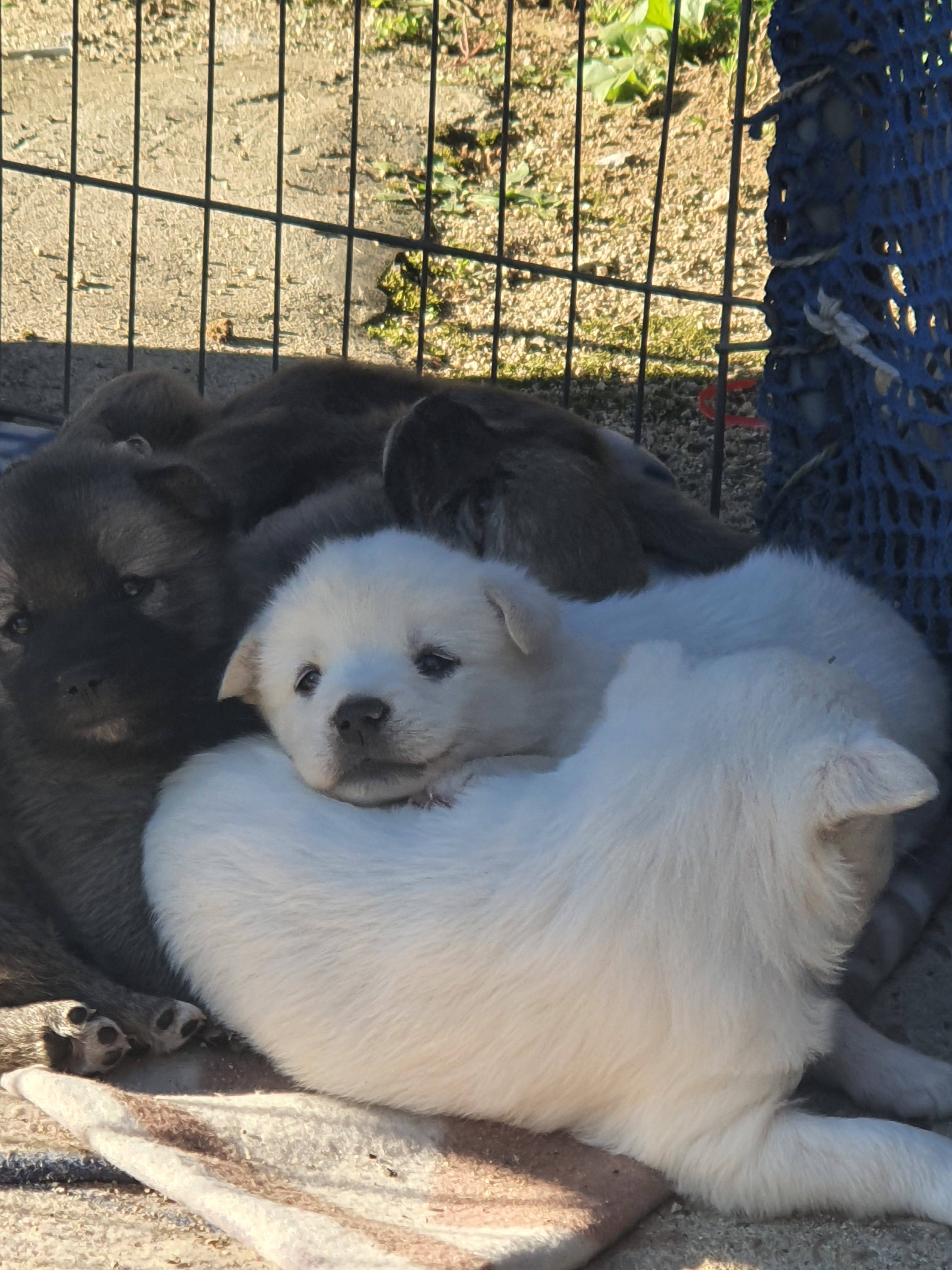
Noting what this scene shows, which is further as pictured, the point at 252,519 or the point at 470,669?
the point at 252,519

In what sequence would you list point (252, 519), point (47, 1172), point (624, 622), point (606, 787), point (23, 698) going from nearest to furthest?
point (47, 1172), point (606, 787), point (23, 698), point (624, 622), point (252, 519)

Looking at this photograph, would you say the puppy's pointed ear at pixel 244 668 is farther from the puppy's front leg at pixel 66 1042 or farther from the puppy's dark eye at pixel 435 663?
the puppy's front leg at pixel 66 1042

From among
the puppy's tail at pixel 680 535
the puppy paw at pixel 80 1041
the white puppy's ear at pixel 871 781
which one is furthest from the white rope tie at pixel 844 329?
the puppy paw at pixel 80 1041

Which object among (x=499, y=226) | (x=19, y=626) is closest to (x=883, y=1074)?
(x=19, y=626)

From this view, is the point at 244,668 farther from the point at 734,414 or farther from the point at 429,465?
the point at 734,414

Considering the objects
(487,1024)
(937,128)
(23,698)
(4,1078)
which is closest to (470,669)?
(487,1024)

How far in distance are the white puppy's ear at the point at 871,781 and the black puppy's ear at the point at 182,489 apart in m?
1.57

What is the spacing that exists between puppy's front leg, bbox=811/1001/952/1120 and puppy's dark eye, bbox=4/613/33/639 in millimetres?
1662

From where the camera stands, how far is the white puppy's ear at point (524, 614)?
263 cm

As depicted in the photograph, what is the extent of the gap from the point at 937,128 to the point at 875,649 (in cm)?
105

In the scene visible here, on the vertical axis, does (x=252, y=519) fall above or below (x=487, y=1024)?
above

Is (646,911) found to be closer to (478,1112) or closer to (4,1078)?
(478,1112)

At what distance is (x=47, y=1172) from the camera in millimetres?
2197

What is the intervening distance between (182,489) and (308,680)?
674 mm
